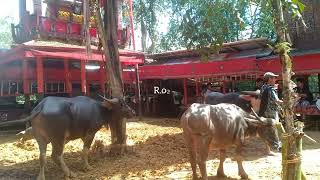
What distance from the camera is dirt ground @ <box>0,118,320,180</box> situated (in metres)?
7.91

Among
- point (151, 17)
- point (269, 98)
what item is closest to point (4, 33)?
point (151, 17)

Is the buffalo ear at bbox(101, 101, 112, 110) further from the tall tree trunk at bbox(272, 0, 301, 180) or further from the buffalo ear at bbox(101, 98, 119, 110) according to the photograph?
the tall tree trunk at bbox(272, 0, 301, 180)

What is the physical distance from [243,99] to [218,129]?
4.06 metres

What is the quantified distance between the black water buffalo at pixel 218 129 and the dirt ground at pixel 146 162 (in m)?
0.68

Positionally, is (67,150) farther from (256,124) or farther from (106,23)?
(256,124)

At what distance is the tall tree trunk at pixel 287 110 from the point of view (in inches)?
208

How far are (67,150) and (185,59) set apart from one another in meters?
10.7

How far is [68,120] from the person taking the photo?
8.17 metres

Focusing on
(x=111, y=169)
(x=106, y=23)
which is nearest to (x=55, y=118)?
(x=111, y=169)

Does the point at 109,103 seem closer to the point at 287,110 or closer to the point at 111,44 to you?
the point at 111,44

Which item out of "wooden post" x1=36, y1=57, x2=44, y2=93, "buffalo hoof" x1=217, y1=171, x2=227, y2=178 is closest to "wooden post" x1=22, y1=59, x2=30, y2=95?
"wooden post" x1=36, y1=57, x2=44, y2=93

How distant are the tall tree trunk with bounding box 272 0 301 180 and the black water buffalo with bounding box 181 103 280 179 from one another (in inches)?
64.5

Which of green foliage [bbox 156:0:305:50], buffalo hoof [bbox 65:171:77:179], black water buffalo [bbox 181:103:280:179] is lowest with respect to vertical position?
buffalo hoof [bbox 65:171:77:179]

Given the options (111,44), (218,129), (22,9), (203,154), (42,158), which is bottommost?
(42,158)
